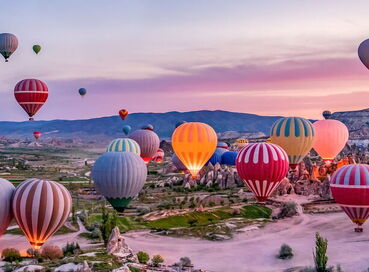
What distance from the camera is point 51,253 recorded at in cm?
3262

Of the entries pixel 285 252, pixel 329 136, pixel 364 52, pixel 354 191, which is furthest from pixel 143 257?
pixel 329 136

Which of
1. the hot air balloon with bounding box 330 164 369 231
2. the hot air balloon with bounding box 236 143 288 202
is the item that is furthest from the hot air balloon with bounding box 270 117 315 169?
the hot air balloon with bounding box 330 164 369 231

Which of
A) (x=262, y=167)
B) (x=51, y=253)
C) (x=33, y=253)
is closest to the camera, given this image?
(x=51, y=253)

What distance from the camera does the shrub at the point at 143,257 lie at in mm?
32750

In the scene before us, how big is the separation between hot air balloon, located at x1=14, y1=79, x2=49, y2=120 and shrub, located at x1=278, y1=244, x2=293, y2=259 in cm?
4062

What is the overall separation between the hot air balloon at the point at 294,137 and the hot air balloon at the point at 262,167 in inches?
442

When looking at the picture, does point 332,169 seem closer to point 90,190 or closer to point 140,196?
point 140,196

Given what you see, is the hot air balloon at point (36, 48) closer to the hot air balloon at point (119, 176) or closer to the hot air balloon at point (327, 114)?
the hot air balloon at point (119, 176)

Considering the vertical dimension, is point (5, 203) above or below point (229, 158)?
below

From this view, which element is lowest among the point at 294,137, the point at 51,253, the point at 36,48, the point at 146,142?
the point at 51,253

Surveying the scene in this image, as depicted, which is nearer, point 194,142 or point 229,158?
point 194,142

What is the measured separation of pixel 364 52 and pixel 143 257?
96.1 feet

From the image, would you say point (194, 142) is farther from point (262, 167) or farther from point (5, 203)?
point (5, 203)

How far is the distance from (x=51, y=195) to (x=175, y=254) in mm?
9016
